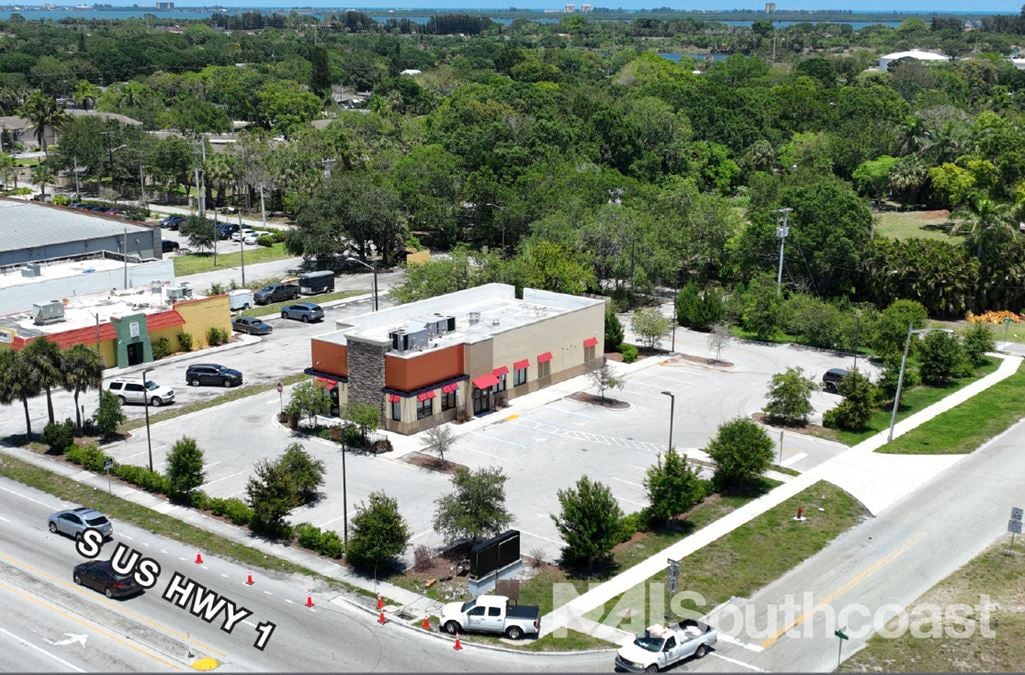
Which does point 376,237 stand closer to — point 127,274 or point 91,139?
point 127,274

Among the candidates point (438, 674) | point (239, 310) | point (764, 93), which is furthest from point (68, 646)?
point (764, 93)

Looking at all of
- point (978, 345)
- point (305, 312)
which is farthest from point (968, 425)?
point (305, 312)

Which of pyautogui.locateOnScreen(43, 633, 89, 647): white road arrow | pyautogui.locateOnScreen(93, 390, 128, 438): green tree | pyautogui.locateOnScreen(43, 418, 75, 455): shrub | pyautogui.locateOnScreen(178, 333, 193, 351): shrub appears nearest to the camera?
pyautogui.locateOnScreen(43, 633, 89, 647): white road arrow

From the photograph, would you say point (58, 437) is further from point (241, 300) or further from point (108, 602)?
point (241, 300)

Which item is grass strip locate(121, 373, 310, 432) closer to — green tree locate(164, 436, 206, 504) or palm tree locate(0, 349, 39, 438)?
palm tree locate(0, 349, 39, 438)

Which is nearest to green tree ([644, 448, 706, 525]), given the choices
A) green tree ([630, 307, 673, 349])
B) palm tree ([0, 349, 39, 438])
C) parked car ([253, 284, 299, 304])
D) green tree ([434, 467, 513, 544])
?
green tree ([434, 467, 513, 544])

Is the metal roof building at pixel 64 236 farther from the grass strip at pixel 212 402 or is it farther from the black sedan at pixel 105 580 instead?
the black sedan at pixel 105 580

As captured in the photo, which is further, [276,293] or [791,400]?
[276,293]
